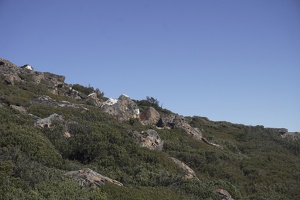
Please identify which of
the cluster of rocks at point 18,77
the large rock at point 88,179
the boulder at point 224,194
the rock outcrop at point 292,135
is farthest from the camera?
the rock outcrop at point 292,135

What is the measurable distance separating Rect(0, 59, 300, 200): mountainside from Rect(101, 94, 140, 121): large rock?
0.10 metres

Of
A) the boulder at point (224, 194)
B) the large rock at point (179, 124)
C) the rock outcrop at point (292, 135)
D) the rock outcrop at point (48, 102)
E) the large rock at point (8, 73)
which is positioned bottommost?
the boulder at point (224, 194)

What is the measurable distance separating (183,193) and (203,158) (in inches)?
372

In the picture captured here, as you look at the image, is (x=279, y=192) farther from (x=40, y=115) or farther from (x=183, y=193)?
(x=40, y=115)

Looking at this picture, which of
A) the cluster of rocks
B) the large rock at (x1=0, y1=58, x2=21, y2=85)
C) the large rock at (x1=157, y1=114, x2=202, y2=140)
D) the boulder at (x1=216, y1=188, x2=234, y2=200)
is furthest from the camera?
the cluster of rocks

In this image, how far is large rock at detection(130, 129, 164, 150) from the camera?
20.6 m

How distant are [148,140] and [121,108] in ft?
42.3

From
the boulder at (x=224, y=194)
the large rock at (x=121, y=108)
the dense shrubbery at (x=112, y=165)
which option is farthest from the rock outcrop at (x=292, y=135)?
the boulder at (x=224, y=194)

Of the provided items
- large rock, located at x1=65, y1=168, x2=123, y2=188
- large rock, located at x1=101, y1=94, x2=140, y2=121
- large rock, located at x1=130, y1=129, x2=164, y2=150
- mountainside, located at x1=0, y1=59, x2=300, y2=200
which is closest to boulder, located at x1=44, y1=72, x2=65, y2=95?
mountainside, located at x1=0, y1=59, x2=300, y2=200

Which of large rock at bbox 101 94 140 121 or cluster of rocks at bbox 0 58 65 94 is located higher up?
cluster of rocks at bbox 0 58 65 94

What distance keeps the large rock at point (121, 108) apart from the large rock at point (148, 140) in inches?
415

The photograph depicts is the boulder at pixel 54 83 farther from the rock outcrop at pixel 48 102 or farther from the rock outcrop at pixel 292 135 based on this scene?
the rock outcrop at pixel 292 135

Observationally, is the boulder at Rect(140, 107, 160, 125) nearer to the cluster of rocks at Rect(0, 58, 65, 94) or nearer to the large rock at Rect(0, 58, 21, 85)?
the cluster of rocks at Rect(0, 58, 65, 94)

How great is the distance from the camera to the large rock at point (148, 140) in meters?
20.6
